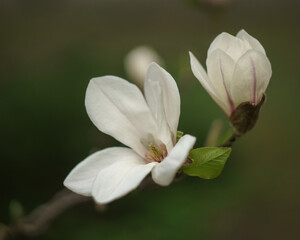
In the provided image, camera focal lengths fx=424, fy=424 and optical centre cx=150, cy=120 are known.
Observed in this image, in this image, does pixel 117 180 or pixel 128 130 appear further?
pixel 128 130

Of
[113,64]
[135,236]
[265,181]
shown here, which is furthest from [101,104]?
[265,181]

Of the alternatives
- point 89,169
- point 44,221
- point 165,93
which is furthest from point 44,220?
point 165,93

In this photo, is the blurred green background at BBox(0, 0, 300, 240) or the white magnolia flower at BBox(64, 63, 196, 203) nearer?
the white magnolia flower at BBox(64, 63, 196, 203)

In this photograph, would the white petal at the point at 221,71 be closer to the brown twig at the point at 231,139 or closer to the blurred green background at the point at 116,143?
the brown twig at the point at 231,139

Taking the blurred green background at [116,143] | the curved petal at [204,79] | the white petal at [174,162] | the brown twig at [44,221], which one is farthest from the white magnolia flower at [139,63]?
the white petal at [174,162]

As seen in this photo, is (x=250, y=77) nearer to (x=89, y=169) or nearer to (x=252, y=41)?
(x=252, y=41)

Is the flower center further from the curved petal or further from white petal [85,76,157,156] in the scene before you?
the curved petal

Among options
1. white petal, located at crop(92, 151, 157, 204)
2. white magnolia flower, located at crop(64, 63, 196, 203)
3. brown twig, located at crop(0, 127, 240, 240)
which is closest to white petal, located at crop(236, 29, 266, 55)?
white magnolia flower, located at crop(64, 63, 196, 203)
